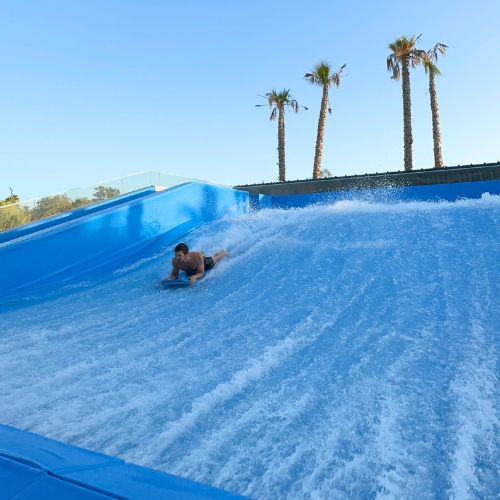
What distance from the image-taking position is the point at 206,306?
13.2 feet

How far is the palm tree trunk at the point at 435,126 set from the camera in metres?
16.0

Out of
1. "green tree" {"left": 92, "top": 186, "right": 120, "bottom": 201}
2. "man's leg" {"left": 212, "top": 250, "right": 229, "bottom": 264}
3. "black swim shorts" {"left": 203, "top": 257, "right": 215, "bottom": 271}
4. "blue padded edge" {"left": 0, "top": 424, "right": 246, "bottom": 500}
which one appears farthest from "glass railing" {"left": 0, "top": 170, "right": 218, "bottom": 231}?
"blue padded edge" {"left": 0, "top": 424, "right": 246, "bottom": 500}

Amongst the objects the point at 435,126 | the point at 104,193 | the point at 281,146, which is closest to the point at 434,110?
the point at 435,126

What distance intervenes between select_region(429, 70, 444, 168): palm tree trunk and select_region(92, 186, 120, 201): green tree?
12425mm

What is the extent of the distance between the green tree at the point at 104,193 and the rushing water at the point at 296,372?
456 cm

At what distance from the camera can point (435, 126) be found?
53.0 feet

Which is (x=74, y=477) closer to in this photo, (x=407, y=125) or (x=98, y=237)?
(x=98, y=237)

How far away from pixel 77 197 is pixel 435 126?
13.8 m

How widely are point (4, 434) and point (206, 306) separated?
8.76 feet

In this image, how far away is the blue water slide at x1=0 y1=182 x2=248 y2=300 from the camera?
17.3 feet

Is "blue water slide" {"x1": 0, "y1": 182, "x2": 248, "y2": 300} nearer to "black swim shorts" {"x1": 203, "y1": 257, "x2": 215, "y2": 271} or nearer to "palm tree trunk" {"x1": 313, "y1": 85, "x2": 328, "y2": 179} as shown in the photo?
"black swim shorts" {"x1": 203, "y1": 257, "x2": 215, "y2": 271}

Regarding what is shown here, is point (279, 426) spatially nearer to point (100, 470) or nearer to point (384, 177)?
point (100, 470)

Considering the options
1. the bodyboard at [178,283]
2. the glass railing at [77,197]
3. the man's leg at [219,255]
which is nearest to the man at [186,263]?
the bodyboard at [178,283]

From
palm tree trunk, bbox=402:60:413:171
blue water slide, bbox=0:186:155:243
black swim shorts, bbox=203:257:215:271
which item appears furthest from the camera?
palm tree trunk, bbox=402:60:413:171
